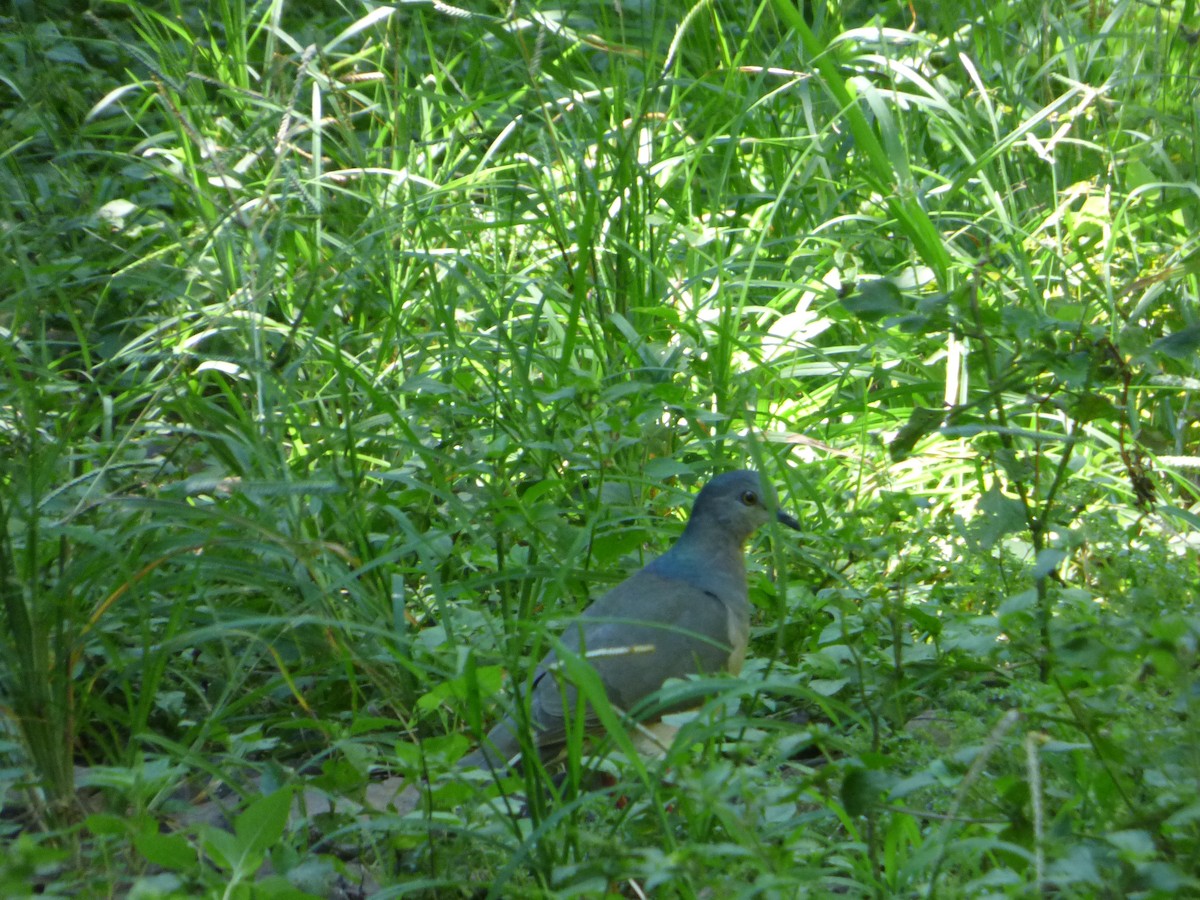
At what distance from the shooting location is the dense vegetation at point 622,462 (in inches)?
85.3

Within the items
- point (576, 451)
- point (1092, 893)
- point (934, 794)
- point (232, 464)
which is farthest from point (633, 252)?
point (1092, 893)

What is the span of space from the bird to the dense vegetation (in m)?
0.12

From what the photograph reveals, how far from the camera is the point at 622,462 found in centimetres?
396

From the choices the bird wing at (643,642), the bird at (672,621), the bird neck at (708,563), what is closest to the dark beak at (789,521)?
the bird at (672,621)

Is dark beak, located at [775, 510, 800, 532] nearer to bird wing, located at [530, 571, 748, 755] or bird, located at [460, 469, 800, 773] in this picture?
bird, located at [460, 469, 800, 773]

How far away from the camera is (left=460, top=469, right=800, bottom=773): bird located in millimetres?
2953

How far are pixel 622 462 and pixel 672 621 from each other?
91cm

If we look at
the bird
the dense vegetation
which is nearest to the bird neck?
the bird

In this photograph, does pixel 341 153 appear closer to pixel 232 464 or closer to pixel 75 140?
pixel 75 140

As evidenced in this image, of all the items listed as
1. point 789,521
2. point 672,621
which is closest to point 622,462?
point 789,521

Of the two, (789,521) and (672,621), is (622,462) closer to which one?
(789,521)

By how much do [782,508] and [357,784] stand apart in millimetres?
1798

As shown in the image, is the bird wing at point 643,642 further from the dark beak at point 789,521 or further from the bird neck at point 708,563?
the dark beak at point 789,521

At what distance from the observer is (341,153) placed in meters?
5.27
